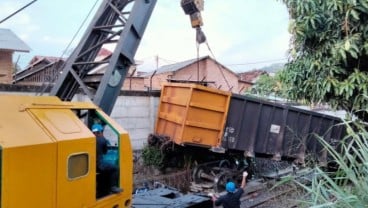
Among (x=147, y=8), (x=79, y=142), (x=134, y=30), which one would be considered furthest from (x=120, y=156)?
(x=147, y=8)

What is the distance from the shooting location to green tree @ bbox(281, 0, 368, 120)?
171 inches

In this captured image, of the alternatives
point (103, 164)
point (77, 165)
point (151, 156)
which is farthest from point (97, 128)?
point (151, 156)

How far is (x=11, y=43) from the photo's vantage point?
51.5 feet

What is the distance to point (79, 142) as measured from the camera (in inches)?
147

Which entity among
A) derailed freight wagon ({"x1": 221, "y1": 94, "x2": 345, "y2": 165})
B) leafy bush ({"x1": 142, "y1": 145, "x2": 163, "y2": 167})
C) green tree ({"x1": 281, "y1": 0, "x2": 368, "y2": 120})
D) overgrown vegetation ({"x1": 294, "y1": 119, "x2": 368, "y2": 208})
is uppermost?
green tree ({"x1": 281, "y1": 0, "x2": 368, "y2": 120})

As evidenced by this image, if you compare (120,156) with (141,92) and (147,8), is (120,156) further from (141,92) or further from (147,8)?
(141,92)

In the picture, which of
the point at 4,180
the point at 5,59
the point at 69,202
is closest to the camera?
the point at 4,180

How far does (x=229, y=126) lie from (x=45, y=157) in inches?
289

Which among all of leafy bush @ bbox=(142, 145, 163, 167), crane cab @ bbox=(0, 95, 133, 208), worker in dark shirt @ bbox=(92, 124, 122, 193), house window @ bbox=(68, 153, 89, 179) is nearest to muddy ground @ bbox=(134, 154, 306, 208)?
leafy bush @ bbox=(142, 145, 163, 167)

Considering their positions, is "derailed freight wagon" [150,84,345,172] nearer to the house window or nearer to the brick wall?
the house window

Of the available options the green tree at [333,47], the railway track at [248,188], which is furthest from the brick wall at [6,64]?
the green tree at [333,47]

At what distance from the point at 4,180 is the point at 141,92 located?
28.6ft

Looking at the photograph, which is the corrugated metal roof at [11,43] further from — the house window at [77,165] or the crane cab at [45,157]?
the house window at [77,165]

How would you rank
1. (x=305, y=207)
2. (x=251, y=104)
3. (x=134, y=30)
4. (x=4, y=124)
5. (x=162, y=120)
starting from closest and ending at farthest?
1. (x=305, y=207)
2. (x=4, y=124)
3. (x=134, y=30)
4. (x=251, y=104)
5. (x=162, y=120)
